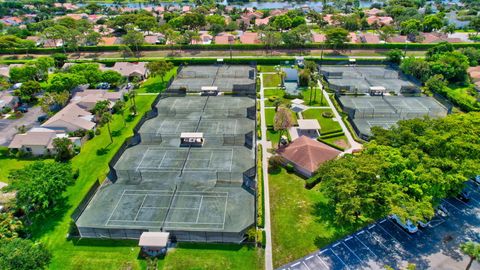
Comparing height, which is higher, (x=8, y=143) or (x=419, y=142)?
(x=419, y=142)

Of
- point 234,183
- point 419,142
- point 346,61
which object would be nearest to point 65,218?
point 234,183

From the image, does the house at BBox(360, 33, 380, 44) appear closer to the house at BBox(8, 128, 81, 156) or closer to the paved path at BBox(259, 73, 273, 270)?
the paved path at BBox(259, 73, 273, 270)

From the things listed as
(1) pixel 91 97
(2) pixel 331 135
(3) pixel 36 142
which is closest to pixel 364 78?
(2) pixel 331 135

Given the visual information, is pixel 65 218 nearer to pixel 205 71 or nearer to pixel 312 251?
pixel 312 251

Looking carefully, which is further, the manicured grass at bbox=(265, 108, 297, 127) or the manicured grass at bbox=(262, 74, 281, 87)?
the manicured grass at bbox=(262, 74, 281, 87)

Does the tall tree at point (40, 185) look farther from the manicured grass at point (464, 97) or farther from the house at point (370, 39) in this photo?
the house at point (370, 39)

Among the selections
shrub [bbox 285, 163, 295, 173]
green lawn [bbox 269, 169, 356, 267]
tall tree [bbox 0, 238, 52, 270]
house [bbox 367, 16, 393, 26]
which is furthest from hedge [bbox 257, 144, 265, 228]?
house [bbox 367, 16, 393, 26]
